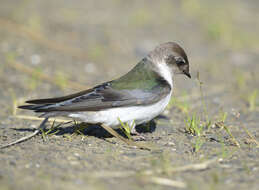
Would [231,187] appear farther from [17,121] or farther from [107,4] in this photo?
[107,4]

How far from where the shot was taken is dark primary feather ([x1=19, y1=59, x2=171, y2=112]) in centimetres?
390

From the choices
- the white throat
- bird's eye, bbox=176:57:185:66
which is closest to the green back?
the white throat

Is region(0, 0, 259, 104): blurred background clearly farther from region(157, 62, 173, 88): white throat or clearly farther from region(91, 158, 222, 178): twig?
region(91, 158, 222, 178): twig

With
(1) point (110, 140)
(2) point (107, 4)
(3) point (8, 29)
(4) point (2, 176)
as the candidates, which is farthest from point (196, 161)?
(2) point (107, 4)

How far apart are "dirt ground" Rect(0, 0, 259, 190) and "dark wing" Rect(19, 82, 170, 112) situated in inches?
12.8

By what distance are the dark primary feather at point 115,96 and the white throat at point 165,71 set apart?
0.20 meters

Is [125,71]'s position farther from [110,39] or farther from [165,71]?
[165,71]

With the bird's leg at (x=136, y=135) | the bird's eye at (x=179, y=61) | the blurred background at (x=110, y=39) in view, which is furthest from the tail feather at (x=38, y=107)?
the blurred background at (x=110, y=39)

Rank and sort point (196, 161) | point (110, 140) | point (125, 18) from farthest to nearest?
1. point (125, 18)
2. point (110, 140)
3. point (196, 161)

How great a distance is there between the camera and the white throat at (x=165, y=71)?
176 inches

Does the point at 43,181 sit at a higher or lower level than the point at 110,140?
lower

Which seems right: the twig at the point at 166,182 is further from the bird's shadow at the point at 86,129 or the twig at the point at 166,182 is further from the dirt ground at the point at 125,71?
the bird's shadow at the point at 86,129

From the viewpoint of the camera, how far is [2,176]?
2.91m

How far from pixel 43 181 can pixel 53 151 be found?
0.71 metres
